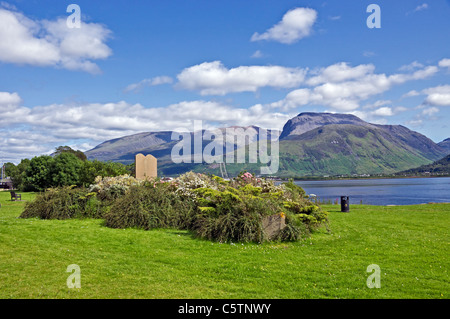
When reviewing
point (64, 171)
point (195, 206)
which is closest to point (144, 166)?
point (195, 206)

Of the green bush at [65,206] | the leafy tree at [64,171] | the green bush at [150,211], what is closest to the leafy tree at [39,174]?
the leafy tree at [64,171]

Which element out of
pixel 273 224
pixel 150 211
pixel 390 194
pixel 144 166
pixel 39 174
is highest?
pixel 144 166

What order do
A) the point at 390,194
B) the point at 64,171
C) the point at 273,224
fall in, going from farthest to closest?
1. the point at 390,194
2. the point at 64,171
3. the point at 273,224

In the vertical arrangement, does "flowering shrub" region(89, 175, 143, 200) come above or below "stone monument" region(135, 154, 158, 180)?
below

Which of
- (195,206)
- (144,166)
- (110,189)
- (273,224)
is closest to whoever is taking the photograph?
(273,224)

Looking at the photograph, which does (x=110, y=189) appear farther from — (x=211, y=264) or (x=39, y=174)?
(x=39, y=174)

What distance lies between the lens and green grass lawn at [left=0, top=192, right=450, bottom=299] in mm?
6644

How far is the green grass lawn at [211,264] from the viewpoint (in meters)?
6.64

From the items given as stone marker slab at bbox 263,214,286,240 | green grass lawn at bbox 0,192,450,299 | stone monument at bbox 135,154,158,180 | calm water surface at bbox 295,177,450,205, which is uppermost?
stone monument at bbox 135,154,158,180

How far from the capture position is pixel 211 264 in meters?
8.63

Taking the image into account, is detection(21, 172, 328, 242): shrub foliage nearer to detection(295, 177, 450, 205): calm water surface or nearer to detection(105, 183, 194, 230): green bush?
detection(105, 183, 194, 230): green bush

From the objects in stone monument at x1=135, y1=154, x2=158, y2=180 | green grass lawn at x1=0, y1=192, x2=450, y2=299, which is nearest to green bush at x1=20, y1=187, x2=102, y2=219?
green grass lawn at x1=0, y1=192, x2=450, y2=299

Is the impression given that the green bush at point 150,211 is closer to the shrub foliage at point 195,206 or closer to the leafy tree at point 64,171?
the shrub foliage at point 195,206
